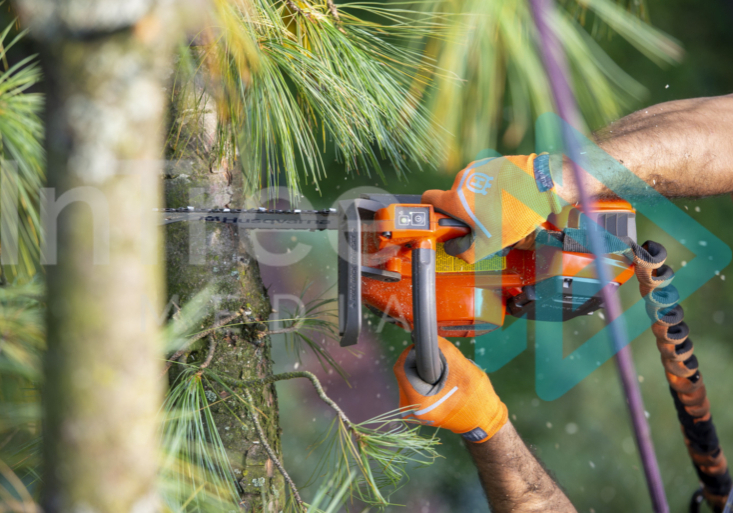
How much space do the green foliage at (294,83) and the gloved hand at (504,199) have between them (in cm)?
11

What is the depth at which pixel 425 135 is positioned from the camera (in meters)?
0.67

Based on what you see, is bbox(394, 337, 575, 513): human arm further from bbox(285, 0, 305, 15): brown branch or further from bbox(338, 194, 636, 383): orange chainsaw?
bbox(285, 0, 305, 15): brown branch

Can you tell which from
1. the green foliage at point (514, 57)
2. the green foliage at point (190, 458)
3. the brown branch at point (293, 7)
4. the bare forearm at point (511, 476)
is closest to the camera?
the green foliage at point (190, 458)

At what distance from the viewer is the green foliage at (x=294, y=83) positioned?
48cm

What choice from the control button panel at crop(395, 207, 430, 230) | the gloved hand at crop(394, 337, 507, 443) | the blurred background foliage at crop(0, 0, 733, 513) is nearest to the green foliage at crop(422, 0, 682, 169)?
the blurred background foliage at crop(0, 0, 733, 513)

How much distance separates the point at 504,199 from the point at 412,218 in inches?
4.9

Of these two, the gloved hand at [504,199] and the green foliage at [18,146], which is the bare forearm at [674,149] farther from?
the green foliage at [18,146]

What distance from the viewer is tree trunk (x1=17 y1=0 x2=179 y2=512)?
0.57ft

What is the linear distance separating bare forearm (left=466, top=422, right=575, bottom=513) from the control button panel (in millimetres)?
369

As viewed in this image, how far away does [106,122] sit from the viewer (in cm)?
18

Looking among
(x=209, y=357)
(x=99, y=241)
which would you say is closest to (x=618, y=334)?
(x=99, y=241)

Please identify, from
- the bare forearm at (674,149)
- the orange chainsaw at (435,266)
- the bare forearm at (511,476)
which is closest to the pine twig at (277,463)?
the orange chainsaw at (435,266)

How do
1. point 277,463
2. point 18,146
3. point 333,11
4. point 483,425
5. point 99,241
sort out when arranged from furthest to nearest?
point 483,425
point 333,11
point 277,463
point 18,146
point 99,241

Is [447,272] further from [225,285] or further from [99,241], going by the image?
[99,241]
